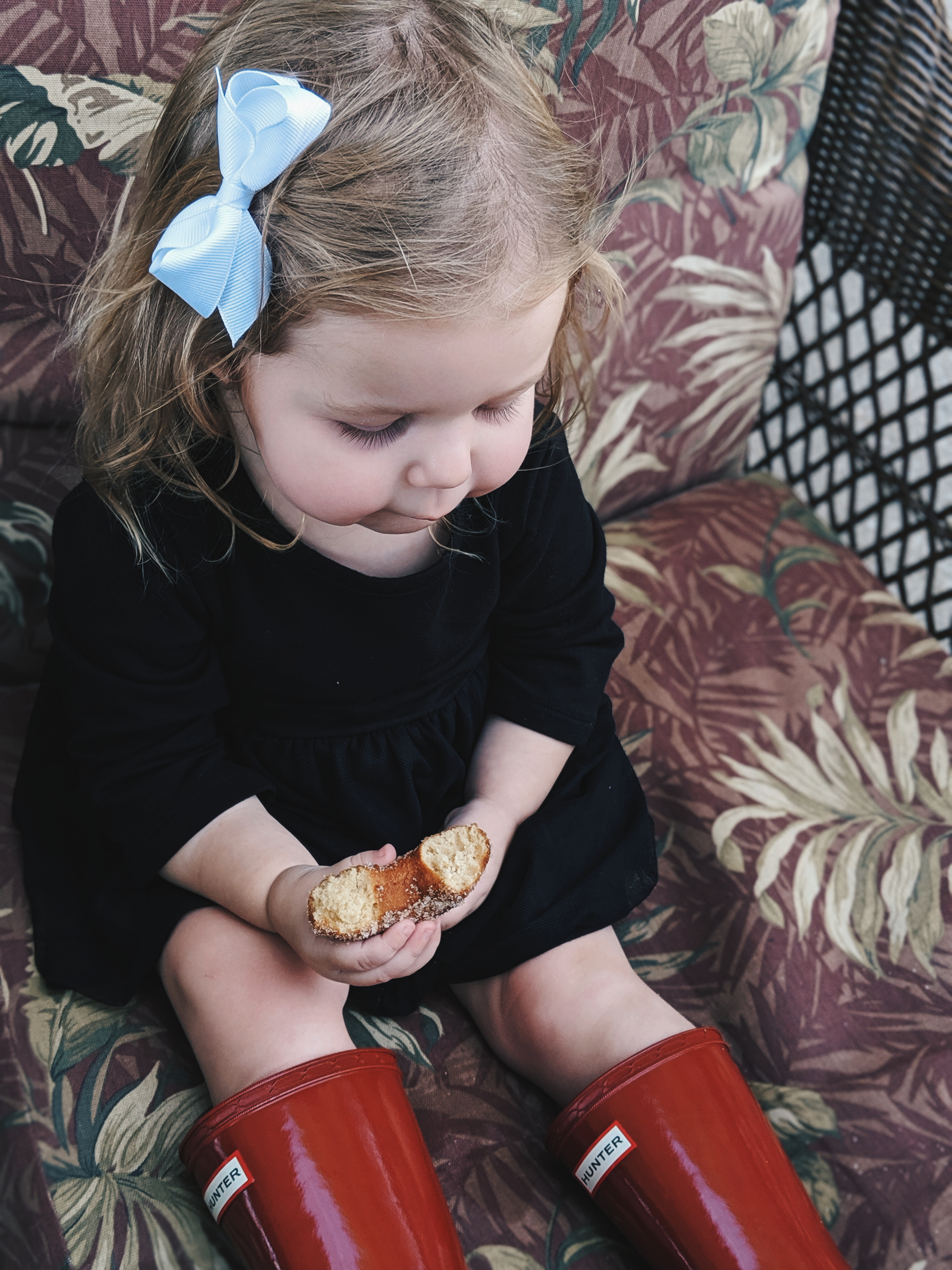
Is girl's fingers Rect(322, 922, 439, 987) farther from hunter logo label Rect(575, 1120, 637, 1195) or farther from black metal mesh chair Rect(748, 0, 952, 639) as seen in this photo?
black metal mesh chair Rect(748, 0, 952, 639)

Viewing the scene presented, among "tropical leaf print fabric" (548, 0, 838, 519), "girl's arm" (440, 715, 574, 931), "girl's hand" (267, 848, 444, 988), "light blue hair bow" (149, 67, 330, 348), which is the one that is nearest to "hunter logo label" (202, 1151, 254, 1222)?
"girl's hand" (267, 848, 444, 988)

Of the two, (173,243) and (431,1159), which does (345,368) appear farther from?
(431,1159)

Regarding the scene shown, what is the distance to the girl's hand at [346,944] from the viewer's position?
63 cm

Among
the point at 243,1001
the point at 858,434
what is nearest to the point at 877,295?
the point at 858,434

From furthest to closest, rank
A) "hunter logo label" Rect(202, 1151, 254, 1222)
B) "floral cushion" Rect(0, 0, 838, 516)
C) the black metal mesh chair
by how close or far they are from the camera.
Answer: the black metal mesh chair < "floral cushion" Rect(0, 0, 838, 516) < "hunter logo label" Rect(202, 1151, 254, 1222)

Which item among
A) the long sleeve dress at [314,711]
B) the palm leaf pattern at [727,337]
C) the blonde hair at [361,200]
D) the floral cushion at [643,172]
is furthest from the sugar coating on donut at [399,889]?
the palm leaf pattern at [727,337]

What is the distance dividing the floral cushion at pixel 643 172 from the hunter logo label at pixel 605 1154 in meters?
0.58

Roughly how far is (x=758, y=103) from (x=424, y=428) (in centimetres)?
Result: 58

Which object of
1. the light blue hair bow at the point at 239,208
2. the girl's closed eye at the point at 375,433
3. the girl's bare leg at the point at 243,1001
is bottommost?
the girl's bare leg at the point at 243,1001

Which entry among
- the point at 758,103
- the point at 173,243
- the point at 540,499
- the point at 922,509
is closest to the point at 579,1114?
the point at 540,499

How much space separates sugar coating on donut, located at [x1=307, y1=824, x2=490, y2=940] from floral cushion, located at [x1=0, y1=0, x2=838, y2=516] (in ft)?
1.41

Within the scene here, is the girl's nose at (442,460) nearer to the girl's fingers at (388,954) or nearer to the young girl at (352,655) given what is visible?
the young girl at (352,655)

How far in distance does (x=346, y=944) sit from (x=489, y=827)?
17cm

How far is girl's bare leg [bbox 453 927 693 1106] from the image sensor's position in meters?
0.72
